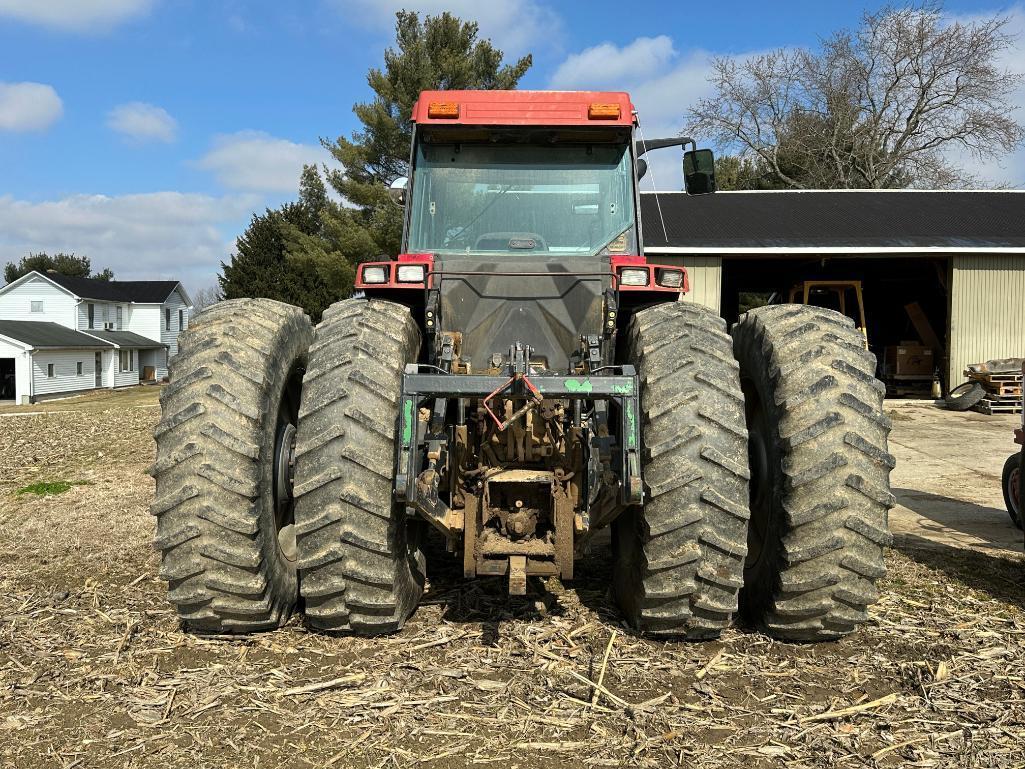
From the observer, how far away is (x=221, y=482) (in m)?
3.73

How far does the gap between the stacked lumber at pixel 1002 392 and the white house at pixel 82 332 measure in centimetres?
3563

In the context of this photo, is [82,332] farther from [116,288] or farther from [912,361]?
[912,361]

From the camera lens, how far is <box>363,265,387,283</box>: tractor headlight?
450 cm

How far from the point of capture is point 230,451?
3.77 meters

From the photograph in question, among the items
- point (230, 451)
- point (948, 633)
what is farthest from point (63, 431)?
point (948, 633)

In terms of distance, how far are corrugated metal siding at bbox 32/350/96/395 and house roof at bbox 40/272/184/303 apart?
5.50m

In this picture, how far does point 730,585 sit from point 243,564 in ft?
7.14

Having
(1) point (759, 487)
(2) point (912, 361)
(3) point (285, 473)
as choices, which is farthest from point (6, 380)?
(1) point (759, 487)

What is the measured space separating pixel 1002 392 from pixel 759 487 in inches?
598

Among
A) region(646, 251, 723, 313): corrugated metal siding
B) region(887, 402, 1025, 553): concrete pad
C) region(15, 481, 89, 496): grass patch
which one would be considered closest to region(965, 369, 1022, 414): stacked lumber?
region(887, 402, 1025, 553): concrete pad

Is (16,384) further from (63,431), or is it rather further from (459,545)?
(459,545)

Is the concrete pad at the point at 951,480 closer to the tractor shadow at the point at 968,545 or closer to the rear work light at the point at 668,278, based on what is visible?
the tractor shadow at the point at 968,545

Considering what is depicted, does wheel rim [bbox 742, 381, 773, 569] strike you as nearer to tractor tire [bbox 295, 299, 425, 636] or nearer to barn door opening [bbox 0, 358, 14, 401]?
tractor tire [bbox 295, 299, 425, 636]

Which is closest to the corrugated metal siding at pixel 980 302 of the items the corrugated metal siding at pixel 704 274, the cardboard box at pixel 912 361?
the cardboard box at pixel 912 361
